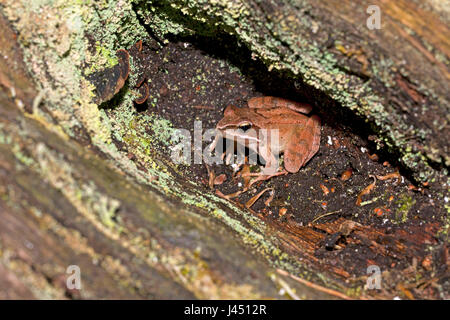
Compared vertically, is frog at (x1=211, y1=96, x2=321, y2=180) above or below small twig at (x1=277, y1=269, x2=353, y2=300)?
above

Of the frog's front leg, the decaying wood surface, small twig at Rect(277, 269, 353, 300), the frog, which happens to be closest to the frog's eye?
the frog

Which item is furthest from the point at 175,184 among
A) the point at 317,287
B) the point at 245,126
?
the point at 317,287

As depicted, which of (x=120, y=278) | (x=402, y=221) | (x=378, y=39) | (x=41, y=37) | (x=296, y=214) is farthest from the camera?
(x=296, y=214)

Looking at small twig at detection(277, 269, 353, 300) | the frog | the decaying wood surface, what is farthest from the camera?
the frog

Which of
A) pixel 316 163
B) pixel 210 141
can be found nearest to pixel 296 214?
pixel 316 163

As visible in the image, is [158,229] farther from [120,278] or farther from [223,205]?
[223,205]

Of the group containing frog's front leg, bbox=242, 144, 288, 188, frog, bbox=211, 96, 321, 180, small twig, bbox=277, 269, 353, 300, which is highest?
frog, bbox=211, 96, 321, 180

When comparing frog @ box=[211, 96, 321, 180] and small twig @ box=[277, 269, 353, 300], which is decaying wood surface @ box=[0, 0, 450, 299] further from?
frog @ box=[211, 96, 321, 180]
